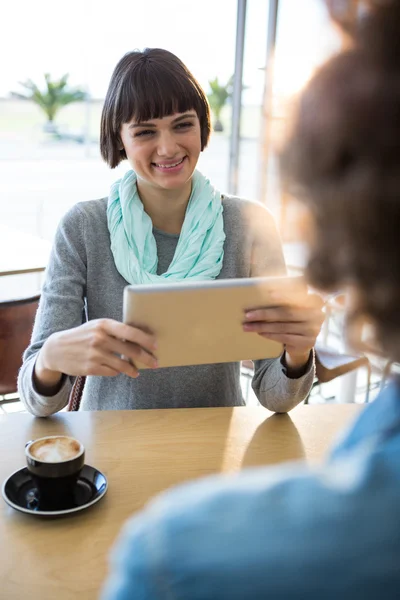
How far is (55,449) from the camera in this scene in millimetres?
984

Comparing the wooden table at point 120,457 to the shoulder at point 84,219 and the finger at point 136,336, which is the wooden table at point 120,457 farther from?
the shoulder at point 84,219

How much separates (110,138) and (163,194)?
0.19m

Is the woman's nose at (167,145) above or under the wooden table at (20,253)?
above

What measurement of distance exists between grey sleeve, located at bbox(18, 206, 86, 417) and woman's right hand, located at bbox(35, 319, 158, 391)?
0.04 metres

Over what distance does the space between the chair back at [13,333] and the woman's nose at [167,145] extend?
3.24 feet

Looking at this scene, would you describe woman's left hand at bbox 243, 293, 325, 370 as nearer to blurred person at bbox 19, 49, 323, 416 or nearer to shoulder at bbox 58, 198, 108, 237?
blurred person at bbox 19, 49, 323, 416

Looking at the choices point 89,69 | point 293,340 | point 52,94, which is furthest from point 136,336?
point 52,94

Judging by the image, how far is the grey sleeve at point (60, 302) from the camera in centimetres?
129

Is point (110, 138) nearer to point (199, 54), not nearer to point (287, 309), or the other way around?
point (287, 309)

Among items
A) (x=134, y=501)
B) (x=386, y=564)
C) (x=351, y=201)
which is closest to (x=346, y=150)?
(x=351, y=201)

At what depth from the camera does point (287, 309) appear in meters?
1.16

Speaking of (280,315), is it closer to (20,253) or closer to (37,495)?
(37,495)

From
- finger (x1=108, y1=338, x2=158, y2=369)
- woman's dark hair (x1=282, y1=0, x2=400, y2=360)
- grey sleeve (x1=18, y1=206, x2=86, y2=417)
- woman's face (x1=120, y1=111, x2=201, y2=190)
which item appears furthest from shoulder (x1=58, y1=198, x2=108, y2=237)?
woman's dark hair (x1=282, y1=0, x2=400, y2=360)

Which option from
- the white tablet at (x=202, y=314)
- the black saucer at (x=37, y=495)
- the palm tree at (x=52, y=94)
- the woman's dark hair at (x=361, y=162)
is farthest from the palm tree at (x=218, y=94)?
the woman's dark hair at (x=361, y=162)
